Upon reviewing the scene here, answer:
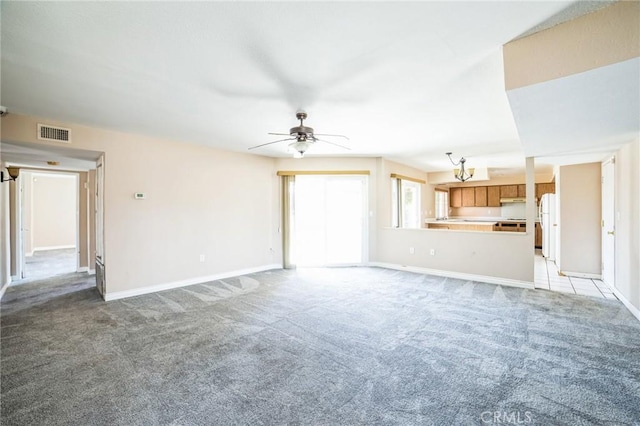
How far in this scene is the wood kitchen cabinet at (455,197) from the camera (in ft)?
33.4

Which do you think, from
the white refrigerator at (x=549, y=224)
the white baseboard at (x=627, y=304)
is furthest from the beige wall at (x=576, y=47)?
the white refrigerator at (x=549, y=224)

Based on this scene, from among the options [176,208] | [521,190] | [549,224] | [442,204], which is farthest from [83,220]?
[521,190]

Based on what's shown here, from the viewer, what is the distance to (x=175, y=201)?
472cm

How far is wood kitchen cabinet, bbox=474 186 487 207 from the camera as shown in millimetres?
9688

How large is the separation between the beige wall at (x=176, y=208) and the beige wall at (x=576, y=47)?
15.0 feet

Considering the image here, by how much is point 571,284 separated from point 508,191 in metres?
5.25

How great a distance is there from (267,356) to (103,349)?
1.56 m

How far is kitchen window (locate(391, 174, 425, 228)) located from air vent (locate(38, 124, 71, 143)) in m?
5.70

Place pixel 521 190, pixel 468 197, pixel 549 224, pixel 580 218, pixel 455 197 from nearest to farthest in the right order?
pixel 580 218, pixel 549 224, pixel 521 190, pixel 468 197, pixel 455 197

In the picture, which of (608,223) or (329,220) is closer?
(608,223)

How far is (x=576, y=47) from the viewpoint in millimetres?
1773

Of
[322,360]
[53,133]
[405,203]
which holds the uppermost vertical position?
[53,133]

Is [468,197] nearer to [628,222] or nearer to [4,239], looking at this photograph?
[628,222]

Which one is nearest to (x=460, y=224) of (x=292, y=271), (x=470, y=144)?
(x=470, y=144)
